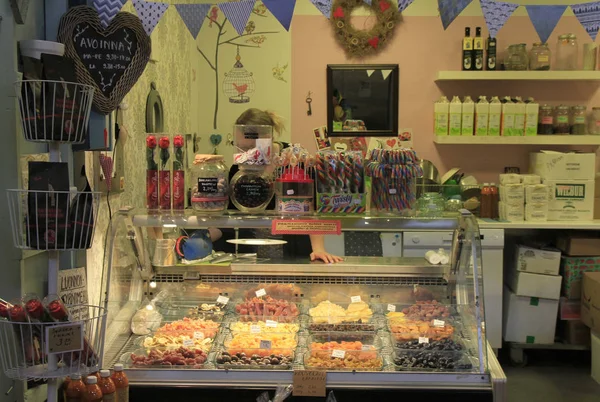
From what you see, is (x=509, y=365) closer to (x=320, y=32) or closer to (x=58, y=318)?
(x=320, y=32)

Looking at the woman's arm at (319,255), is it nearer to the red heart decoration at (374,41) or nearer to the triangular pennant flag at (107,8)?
the triangular pennant flag at (107,8)

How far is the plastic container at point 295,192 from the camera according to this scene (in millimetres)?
2574

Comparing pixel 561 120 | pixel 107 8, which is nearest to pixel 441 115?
pixel 561 120

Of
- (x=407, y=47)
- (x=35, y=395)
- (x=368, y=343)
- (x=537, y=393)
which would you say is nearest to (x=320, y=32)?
(x=407, y=47)

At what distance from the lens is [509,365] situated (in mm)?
5219

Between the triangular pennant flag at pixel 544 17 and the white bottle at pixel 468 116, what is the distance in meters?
2.42

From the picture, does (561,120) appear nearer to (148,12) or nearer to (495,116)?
(495,116)

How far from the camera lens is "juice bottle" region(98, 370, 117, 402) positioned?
2.07 metres

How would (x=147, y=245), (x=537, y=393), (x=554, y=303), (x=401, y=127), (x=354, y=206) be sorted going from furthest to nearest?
(x=401, y=127)
(x=554, y=303)
(x=537, y=393)
(x=147, y=245)
(x=354, y=206)

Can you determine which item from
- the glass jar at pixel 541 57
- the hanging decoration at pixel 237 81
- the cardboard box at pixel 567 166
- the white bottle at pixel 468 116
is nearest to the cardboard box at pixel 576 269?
the cardboard box at pixel 567 166

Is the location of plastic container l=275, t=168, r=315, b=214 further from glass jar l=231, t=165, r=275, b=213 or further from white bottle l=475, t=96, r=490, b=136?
white bottle l=475, t=96, r=490, b=136

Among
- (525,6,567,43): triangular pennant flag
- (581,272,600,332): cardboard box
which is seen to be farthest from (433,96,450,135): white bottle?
(525,6,567,43): triangular pennant flag

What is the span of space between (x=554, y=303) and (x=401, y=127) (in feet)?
6.75

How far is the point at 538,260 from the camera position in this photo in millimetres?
5133
